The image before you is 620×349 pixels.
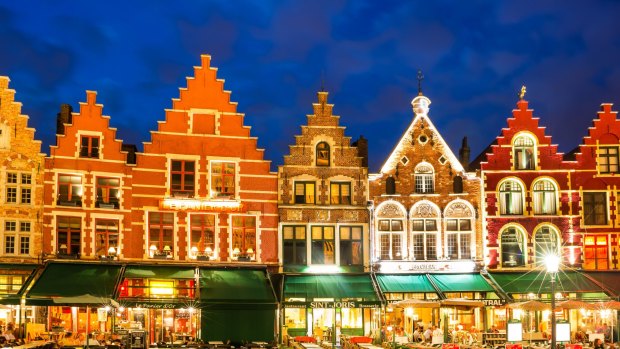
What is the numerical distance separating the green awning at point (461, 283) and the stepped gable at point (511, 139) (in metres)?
5.48

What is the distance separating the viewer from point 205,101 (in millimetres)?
41188

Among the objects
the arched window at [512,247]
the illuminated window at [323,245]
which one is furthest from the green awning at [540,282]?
the illuminated window at [323,245]

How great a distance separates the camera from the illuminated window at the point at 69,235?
38812 mm

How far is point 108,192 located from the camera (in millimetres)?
39875

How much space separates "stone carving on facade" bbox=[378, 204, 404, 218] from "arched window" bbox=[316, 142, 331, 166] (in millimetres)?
3505

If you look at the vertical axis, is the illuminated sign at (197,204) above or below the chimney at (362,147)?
below

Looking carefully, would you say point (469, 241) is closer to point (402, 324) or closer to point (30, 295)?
point (402, 324)

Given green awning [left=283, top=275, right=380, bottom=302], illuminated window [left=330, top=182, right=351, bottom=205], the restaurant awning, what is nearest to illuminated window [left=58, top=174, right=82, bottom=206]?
the restaurant awning

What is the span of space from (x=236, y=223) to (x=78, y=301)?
397 inches

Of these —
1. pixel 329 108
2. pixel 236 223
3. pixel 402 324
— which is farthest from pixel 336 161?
pixel 402 324

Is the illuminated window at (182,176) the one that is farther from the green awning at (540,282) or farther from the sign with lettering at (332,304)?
the green awning at (540,282)

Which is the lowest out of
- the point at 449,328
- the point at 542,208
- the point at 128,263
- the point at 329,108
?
the point at 449,328

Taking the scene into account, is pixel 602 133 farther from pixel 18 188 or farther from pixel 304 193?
pixel 18 188

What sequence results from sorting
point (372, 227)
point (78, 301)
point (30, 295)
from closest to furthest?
point (78, 301) → point (30, 295) → point (372, 227)
